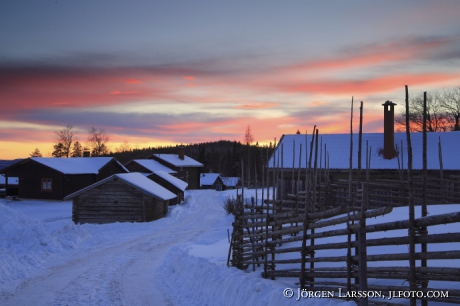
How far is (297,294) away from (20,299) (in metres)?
7.25

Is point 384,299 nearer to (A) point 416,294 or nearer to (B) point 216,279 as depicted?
Result: (A) point 416,294

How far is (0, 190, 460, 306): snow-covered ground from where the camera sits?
9812mm

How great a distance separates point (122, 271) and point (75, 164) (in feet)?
132

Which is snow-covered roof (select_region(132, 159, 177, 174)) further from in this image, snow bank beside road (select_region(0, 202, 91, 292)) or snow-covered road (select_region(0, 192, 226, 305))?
snow-covered road (select_region(0, 192, 226, 305))

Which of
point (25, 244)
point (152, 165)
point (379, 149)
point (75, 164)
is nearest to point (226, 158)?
point (152, 165)

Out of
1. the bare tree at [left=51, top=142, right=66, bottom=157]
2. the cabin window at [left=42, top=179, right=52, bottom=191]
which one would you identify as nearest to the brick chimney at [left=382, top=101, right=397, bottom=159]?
the cabin window at [left=42, top=179, right=52, bottom=191]

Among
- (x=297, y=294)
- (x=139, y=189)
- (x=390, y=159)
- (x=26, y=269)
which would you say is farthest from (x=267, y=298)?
(x=139, y=189)

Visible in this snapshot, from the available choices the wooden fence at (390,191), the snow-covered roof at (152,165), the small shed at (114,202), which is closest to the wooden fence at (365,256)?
the wooden fence at (390,191)

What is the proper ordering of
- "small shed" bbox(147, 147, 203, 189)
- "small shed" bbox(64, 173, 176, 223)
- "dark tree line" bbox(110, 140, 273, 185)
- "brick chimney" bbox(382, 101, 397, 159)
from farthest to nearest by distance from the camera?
"dark tree line" bbox(110, 140, 273, 185)
"small shed" bbox(147, 147, 203, 189)
"small shed" bbox(64, 173, 176, 223)
"brick chimney" bbox(382, 101, 397, 159)

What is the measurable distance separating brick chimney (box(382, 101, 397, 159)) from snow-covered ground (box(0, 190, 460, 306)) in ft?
39.5

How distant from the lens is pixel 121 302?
10367 millimetres

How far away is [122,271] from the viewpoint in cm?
1440

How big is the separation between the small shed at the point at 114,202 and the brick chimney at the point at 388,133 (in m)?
16.9

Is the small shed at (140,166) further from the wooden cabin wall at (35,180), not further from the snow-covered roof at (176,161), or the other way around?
the wooden cabin wall at (35,180)
